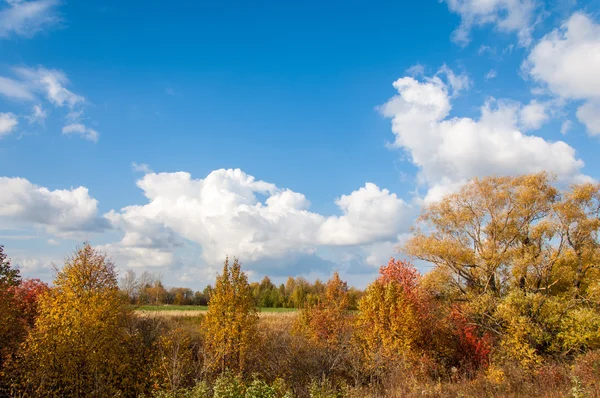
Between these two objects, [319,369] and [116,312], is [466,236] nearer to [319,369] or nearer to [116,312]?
[319,369]

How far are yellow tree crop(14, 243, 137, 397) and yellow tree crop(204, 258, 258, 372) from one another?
492cm

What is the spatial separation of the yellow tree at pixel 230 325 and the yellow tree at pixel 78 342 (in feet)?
16.1

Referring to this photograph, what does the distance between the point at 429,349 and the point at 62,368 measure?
22.5 metres

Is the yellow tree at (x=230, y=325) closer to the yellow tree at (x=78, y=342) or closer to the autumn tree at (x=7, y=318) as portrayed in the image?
the yellow tree at (x=78, y=342)

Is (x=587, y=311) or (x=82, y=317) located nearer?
(x=82, y=317)

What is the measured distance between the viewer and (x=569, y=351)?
2927 centimetres

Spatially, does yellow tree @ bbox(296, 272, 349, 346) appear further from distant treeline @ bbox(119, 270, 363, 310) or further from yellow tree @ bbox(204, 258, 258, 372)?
distant treeline @ bbox(119, 270, 363, 310)

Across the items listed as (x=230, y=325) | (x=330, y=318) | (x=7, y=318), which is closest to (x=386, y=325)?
(x=330, y=318)

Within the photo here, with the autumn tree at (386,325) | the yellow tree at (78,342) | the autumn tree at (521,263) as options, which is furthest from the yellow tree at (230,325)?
the autumn tree at (521,263)

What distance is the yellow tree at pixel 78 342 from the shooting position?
65.3 feet

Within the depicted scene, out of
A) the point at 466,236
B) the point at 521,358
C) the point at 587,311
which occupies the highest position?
the point at 466,236

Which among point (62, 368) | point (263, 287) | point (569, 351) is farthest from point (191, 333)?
point (263, 287)

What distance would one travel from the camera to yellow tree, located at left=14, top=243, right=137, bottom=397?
65.3 feet

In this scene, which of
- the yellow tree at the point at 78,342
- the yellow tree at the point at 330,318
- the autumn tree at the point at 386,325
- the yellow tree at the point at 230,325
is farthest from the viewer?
the yellow tree at the point at 330,318
